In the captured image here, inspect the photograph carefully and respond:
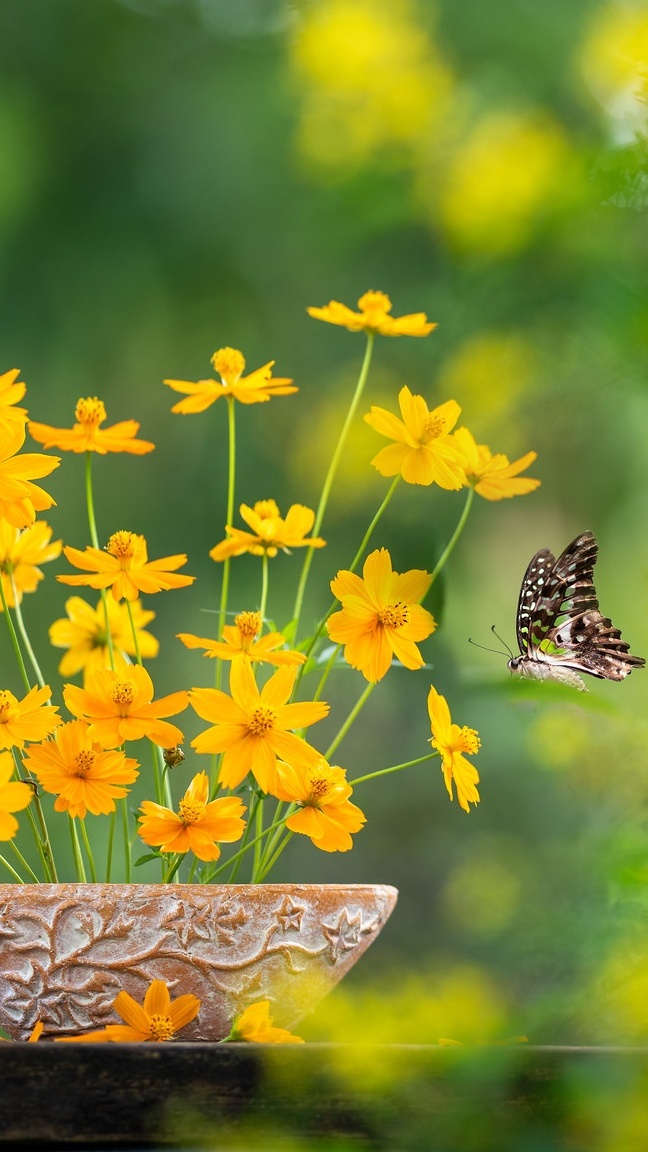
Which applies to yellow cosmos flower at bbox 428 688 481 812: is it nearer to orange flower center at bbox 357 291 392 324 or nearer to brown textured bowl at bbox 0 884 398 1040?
brown textured bowl at bbox 0 884 398 1040

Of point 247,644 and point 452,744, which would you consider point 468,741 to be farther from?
point 247,644

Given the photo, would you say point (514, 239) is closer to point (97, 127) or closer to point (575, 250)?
point (575, 250)

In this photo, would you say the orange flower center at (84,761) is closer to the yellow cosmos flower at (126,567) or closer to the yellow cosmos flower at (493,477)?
the yellow cosmos flower at (126,567)

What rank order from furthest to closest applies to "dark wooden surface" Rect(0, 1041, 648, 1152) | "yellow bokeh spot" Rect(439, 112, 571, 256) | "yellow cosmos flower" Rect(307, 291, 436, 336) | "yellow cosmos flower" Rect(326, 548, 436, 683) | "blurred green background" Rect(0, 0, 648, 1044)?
"blurred green background" Rect(0, 0, 648, 1044), "yellow cosmos flower" Rect(307, 291, 436, 336), "yellow cosmos flower" Rect(326, 548, 436, 683), "dark wooden surface" Rect(0, 1041, 648, 1152), "yellow bokeh spot" Rect(439, 112, 571, 256)

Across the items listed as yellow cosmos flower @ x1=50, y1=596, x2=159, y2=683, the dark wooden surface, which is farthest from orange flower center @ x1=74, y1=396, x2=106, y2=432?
the dark wooden surface

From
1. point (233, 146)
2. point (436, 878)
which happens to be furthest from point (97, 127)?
point (436, 878)
